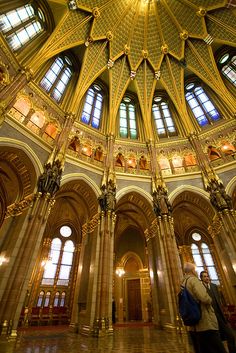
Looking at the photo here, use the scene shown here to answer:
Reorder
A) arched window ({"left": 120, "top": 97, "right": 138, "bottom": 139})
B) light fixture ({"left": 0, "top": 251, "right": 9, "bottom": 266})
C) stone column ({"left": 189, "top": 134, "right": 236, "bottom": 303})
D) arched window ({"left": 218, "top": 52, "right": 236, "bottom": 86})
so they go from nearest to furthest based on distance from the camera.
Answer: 1. light fixture ({"left": 0, "top": 251, "right": 9, "bottom": 266})
2. stone column ({"left": 189, "top": 134, "right": 236, "bottom": 303})
3. arched window ({"left": 218, "top": 52, "right": 236, "bottom": 86})
4. arched window ({"left": 120, "top": 97, "right": 138, "bottom": 139})

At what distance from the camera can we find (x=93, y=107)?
18.7 metres

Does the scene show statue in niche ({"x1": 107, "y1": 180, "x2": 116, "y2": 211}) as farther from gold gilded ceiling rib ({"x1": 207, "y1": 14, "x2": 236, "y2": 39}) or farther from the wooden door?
gold gilded ceiling rib ({"x1": 207, "y1": 14, "x2": 236, "y2": 39})

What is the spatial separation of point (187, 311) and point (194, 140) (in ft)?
51.3

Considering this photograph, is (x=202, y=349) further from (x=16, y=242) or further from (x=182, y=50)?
(x=182, y=50)

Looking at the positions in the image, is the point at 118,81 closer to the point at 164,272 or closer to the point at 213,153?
the point at 213,153

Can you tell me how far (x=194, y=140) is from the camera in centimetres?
1642

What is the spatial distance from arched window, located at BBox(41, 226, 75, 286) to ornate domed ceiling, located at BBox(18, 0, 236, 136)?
1212 cm

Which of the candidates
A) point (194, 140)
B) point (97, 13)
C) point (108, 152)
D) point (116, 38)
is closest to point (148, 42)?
point (116, 38)

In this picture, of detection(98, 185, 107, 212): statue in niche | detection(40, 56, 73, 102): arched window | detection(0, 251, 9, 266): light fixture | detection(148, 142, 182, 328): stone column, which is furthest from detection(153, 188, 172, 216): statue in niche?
detection(40, 56, 73, 102): arched window

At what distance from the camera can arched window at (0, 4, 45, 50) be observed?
1256 centimetres

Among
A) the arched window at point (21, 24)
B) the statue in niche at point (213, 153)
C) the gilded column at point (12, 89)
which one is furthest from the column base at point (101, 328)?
the arched window at point (21, 24)

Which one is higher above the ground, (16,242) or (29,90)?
(29,90)

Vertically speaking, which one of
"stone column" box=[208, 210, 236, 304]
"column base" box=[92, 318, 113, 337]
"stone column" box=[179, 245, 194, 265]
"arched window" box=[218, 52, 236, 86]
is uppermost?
"arched window" box=[218, 52, 236, 86]

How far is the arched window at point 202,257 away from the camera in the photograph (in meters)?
17.0
